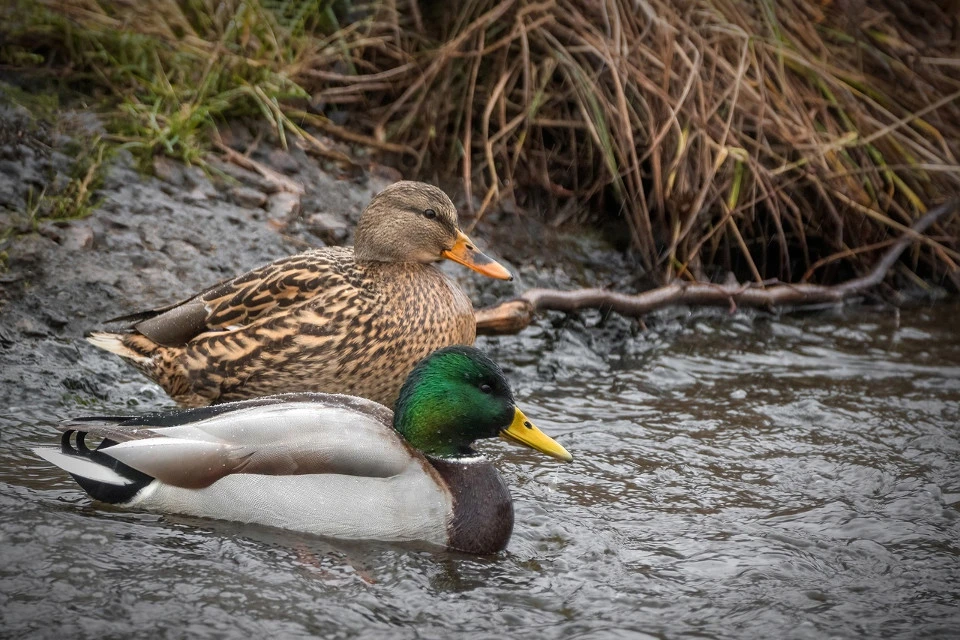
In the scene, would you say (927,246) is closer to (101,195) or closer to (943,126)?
(943,126)

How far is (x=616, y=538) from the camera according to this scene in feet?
13.1

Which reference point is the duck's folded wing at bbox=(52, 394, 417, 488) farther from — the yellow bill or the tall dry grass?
the tall dry grass

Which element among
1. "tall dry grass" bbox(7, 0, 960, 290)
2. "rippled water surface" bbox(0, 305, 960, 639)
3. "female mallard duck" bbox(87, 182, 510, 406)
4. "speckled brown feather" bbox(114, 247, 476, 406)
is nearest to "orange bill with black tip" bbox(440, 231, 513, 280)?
"female mallard duck" bbox(87, 182, 510, 406)

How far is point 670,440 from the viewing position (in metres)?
5.02

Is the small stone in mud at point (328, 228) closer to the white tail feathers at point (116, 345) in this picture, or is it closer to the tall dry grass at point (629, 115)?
the tall dry grass at point (629, 115)

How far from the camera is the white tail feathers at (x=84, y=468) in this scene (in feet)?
12.3

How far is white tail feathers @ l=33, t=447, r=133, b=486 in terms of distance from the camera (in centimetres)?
374

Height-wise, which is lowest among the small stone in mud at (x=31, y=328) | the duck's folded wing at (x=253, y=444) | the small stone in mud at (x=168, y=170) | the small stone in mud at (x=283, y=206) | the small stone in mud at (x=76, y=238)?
A: the duck's folded wing at (x=253, y=444)

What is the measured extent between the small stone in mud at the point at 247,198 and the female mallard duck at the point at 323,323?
1437 mm

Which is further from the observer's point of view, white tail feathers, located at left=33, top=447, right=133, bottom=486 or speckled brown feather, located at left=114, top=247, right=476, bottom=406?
speckled brown feather, located at left=114, top=247, right=476, bottom=406

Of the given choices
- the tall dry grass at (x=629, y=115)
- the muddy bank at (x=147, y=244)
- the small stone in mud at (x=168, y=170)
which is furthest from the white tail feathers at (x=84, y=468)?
the tall dry grass at (x=629, y=115)

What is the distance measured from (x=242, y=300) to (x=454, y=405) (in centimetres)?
112

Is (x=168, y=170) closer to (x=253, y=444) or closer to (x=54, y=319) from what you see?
(x=54, y=319)

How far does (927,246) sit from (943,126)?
2.55ft
